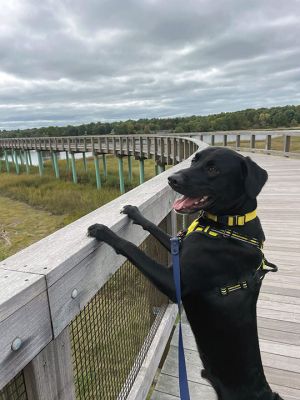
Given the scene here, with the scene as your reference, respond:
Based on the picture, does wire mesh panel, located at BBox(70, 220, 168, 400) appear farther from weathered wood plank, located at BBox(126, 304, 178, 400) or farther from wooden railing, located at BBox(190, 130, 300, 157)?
wooden railing, located at BBox(190, 130, 300, 157)

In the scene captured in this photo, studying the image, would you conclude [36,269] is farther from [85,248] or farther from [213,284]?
[213,284]

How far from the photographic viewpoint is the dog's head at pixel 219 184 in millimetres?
1812

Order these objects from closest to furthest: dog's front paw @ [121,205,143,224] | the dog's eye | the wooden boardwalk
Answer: dog's front paw @ [121,205,143,224] → the dog's eye → the wooden boardwalk

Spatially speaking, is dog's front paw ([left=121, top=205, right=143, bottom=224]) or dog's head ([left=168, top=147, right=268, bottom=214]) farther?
dog's head ([left=168, top=147, right=268, bottom=214])

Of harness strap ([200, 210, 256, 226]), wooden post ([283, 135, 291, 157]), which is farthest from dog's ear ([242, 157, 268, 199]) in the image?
wooden post ([283, 135, 291, 157])

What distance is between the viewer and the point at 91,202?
741 inches

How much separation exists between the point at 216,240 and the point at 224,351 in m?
0.51

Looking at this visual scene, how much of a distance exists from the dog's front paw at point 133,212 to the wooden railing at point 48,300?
0.18 metres

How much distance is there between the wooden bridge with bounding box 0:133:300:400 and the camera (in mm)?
866

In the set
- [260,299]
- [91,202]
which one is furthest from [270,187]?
[91,202]

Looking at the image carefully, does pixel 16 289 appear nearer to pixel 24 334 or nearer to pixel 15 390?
pixel 24 334

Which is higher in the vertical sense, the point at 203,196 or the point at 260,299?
the point at 203,196

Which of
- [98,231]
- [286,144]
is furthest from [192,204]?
[286,144]

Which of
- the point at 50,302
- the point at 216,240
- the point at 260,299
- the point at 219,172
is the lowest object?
the point at 260,299
